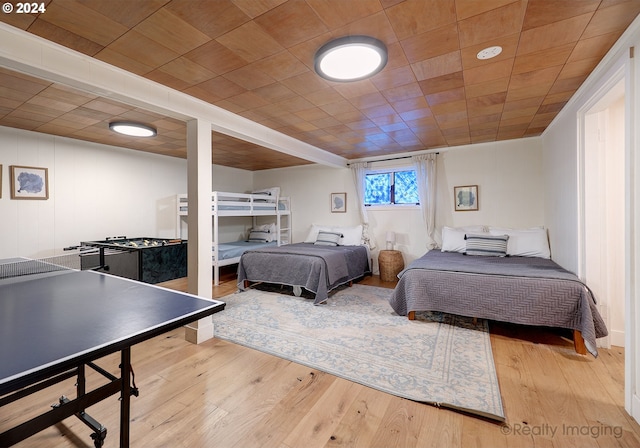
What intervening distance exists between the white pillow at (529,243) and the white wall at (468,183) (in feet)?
1.27

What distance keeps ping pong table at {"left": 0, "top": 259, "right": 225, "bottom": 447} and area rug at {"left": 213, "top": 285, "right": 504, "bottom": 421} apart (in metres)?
1.29

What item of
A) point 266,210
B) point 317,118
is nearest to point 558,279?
point 317,118

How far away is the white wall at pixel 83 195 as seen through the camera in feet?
11.9

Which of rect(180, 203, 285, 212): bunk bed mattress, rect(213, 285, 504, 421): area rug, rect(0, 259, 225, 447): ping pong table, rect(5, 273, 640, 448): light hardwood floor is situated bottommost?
rect(5, 273, 640, 448): light hardwood floor

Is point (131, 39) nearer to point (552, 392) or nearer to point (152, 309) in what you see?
point (152, 309)

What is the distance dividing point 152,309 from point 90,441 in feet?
3.17

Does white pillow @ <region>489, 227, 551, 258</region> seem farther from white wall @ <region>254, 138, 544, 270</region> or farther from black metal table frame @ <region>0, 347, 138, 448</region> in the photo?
black metal table frame @ <region>0, 347, 138, 448</region>

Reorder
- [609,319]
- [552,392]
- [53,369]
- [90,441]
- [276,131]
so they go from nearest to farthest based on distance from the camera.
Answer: [53,369] < [90,441] < [552,392] < [609,319] < [276,131]

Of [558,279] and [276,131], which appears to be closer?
[558,279]

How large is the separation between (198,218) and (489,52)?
268 cm

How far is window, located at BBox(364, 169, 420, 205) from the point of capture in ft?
17.0

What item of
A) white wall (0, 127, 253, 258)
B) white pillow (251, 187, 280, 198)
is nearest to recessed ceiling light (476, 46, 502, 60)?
white pillow (251, 187, 280, 198)

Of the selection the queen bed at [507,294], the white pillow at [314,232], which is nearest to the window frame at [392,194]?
the white pillow at [314,232]

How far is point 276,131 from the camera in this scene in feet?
12.3
